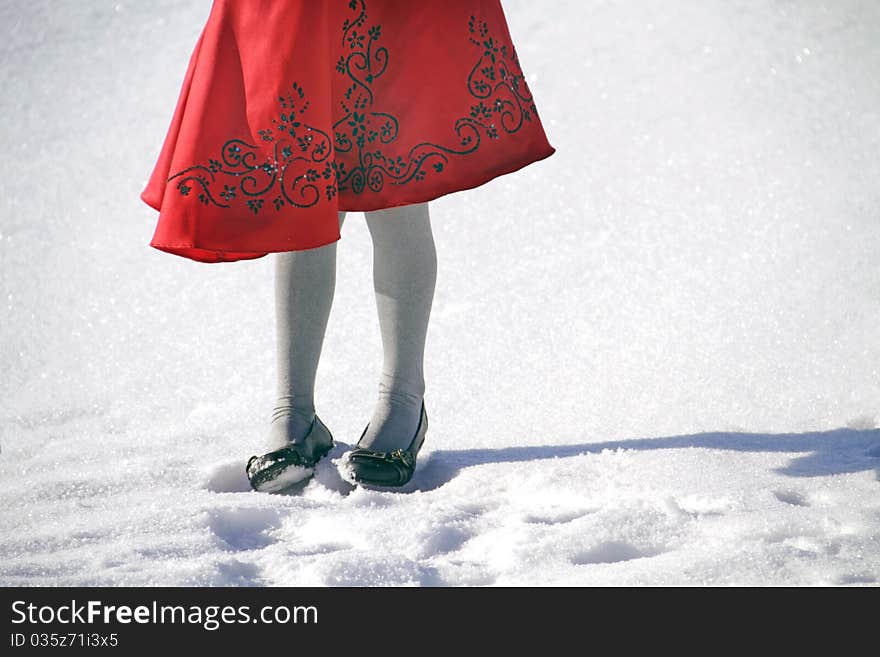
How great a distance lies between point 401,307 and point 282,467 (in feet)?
0.77

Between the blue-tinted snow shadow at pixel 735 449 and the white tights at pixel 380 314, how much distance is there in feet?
0.23

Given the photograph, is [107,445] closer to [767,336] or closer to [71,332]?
[71,332]

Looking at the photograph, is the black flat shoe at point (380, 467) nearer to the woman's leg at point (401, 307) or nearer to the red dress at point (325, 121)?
the woman's leg at point (401, 307)

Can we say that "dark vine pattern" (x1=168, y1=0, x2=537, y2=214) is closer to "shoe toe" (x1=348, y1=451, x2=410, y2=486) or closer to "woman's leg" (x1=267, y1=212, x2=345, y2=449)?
"woman's leg" (x1=267, y1=212, x2=345, y2=449)

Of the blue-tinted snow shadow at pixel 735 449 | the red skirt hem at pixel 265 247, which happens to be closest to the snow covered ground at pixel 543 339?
the blue-tinted snow shadow at pixel 735 449

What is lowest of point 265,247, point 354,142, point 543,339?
point 543,339

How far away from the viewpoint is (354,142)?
112cm

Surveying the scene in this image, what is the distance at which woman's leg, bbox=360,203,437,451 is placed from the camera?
1198 mm

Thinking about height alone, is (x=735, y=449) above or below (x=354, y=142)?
below

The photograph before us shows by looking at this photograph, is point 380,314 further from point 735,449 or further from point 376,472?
point 735,449

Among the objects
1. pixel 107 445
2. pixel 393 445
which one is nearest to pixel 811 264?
pixel 393 445

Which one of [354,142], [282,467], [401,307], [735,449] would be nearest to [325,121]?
[354,142]

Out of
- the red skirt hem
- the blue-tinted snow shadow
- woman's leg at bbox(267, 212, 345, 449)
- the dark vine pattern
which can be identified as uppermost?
the dark vine pattern

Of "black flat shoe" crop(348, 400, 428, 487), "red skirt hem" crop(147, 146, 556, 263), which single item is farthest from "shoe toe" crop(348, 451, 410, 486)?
"red skirt hem" crop(147, 146, 556, 263)
